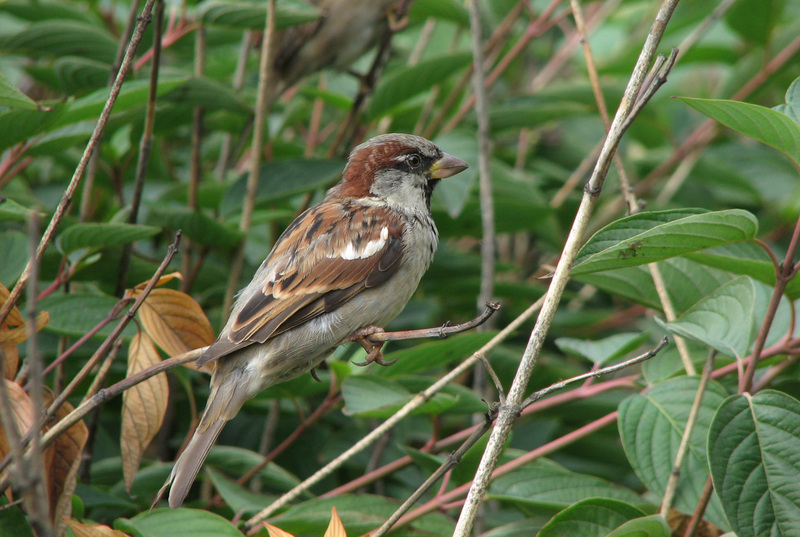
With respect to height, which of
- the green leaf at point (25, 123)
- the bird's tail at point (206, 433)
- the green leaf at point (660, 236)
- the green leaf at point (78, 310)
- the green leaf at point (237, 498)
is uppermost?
the green leaf at point (25, 123)

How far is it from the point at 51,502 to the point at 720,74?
5379 mm

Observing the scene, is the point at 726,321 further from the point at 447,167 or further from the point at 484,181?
the point at 447,167

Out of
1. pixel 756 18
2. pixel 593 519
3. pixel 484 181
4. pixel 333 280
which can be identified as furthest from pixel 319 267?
pixel 756 18

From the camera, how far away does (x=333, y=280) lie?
2248 mm

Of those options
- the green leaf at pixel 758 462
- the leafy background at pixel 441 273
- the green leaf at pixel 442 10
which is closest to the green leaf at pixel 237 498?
the leafy background at pixel 441 273

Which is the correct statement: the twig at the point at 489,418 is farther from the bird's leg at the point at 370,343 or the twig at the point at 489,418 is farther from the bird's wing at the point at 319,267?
the bird's wing at the point at 319,267

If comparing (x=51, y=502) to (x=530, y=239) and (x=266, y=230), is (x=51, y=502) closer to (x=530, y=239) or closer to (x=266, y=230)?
(x=266, y=230)

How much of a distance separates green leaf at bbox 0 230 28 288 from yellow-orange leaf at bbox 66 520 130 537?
31.4 inches

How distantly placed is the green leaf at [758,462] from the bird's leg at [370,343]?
33.1 inches

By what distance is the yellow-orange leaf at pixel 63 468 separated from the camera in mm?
1696

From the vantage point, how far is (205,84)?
95.7 inches

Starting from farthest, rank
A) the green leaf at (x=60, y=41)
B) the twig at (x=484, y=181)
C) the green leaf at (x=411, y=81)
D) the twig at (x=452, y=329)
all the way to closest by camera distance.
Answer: the green leaf at (x=411, y=81) → the green leaf at (x=60, y=41) → the twig at (x=484, y=181) → the twig at (x=452, y=329)

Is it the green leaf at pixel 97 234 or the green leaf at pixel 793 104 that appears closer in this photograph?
the green leaf at pixel 793 104

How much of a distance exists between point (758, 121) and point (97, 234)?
1590 mm
